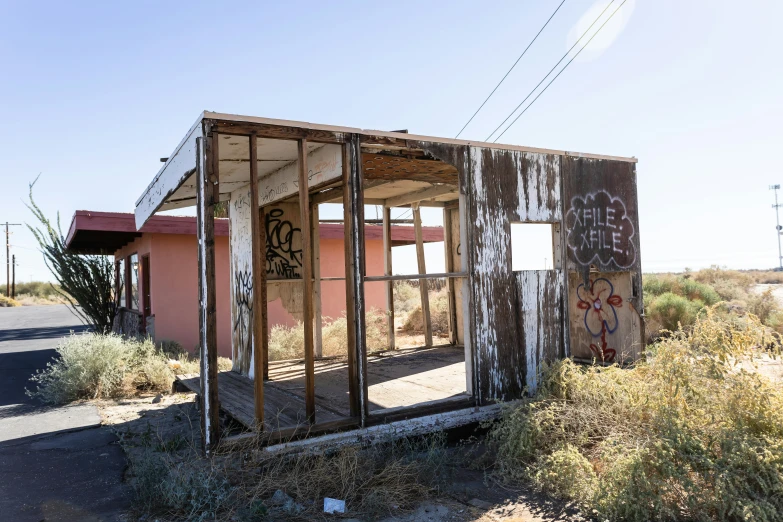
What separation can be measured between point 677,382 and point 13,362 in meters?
13.4

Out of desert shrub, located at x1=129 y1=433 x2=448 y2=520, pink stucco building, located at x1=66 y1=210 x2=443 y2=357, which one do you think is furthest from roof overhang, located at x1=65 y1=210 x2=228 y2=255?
desert shrub, located at x1=129 y1=433 x2=448 y2=520

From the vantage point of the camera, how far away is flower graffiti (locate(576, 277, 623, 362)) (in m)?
7.38

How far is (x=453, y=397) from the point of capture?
5.93 m

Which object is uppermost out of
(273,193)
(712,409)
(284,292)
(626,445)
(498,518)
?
(273,193)

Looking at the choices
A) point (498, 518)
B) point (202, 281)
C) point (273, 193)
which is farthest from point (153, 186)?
point (498, 518)

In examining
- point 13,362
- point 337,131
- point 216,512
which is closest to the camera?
point 216,512

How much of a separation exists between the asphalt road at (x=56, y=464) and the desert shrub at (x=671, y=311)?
12566 mm

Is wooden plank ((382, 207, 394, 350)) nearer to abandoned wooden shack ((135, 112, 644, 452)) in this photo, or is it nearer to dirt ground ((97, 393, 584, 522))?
abandoned wooden shack ((135, 112, 644, 452))

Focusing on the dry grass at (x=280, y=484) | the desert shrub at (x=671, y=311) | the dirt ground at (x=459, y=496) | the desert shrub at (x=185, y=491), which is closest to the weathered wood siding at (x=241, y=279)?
the dirt ground at (x=459, y=496)

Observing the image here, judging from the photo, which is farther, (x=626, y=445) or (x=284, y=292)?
(x=284, y=292)

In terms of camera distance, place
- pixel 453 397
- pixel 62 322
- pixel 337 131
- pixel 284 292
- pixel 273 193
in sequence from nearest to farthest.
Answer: pixel 337 131, pixel 453 397, pixel 273 193, pixel 284 292, pixel 62 322

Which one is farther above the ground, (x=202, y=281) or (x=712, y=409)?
(x=202, y=281)

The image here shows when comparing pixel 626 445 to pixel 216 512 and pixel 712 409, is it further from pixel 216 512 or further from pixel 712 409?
pixel 216 512

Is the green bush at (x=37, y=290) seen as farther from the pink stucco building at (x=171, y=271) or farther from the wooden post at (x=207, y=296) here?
the wooden post at (x=207, y=296)
